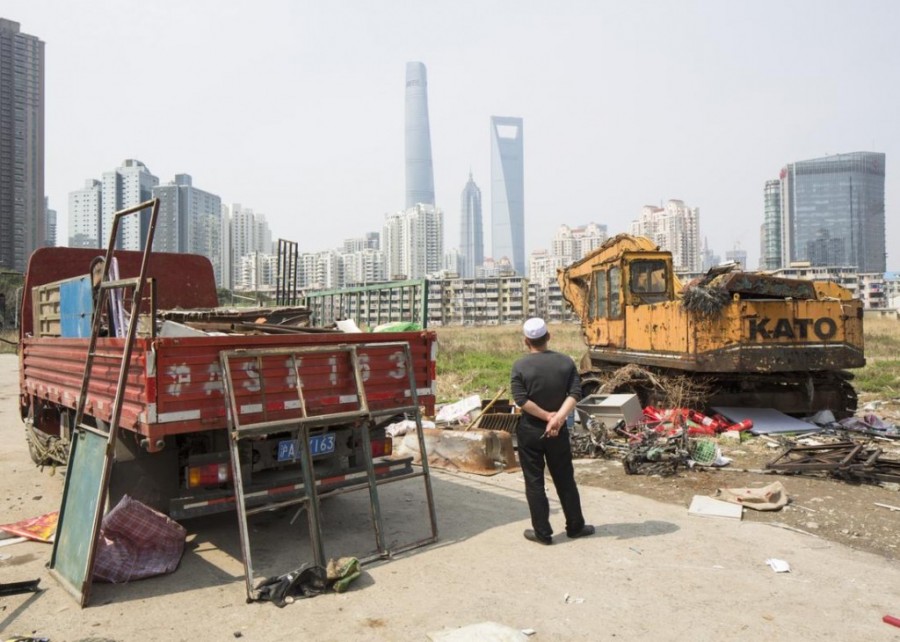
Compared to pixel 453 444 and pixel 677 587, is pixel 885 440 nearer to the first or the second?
pixel 453 444

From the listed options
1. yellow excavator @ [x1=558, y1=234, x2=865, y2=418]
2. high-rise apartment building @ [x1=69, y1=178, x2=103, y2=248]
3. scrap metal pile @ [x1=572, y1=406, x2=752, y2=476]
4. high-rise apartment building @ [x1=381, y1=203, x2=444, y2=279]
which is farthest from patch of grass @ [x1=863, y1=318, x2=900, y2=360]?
high-rise apartment building @ [x1=381, y1=203, x2=444, y2=279]

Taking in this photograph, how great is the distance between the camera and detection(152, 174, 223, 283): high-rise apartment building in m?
58.2

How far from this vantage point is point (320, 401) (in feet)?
15.4

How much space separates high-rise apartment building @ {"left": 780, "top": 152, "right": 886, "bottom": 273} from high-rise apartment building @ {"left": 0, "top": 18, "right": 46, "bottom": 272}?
140751mm

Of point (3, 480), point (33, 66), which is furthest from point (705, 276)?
point (33, 66)

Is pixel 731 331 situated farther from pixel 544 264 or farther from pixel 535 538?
pixel 544 264

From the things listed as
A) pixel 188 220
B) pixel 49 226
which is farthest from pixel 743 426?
pixel 49 226

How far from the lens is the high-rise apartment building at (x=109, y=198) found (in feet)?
140

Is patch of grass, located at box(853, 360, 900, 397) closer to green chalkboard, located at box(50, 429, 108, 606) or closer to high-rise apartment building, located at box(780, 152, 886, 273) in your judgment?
green chalkboard, located at box(50, 429, 108, 606)

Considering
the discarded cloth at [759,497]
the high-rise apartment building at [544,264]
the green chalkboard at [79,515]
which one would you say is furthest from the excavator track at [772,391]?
the high-rise apartment building at [544,264]

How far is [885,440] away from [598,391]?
4227 millimetres

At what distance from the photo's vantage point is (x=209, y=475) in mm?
4379

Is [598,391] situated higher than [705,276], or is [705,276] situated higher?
[705,276]

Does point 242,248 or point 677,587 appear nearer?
point 677,587
